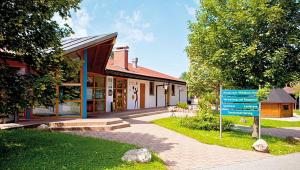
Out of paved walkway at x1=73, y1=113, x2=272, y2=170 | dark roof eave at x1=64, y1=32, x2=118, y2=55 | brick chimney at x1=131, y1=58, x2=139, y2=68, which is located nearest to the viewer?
paved walkway at x1=73, y1=113, x2=272, y2=170

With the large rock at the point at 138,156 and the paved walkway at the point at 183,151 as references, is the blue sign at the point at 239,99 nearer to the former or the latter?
the paved walkway at the point at 183,151

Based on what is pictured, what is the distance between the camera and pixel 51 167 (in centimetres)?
630

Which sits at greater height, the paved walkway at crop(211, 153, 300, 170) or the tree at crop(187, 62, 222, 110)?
the tree at crop(187, 62, 222, 110)

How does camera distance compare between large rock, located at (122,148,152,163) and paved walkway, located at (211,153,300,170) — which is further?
paved walkway, located at (211,153,300,170)

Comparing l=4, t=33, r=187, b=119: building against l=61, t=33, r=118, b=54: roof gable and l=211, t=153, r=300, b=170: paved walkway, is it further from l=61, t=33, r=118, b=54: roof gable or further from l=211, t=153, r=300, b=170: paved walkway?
→ l=211, t=153, r=300, b=170: paved walkway

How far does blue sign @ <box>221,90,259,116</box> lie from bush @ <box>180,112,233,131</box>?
2.54 meters

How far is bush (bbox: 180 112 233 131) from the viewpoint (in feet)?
47.3

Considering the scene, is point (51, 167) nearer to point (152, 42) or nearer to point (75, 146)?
point (75, 146)

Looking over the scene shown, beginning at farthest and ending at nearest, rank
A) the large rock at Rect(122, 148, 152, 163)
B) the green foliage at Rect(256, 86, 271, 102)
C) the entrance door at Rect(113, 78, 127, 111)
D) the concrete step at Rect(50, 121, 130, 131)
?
the entrance door at Rect(113, 78, 127, 111)
the concrete step at Rect(50, 121, 130, 131)
the green foliage at Rect(256, 86, 271, 102)
the large rock at Rect(122, 148, 152, 163)

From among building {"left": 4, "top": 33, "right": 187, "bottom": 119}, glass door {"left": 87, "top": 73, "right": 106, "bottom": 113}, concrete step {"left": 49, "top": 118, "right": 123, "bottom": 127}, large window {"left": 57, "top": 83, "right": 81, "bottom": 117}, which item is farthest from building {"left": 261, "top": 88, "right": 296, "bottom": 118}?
large window {"left": 57, "top": 83, "right": 81, "bottom": 117}

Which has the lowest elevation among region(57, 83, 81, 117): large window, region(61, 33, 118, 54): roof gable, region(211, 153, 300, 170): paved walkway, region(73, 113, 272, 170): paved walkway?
region(211, 153, 300, 170): paved walkway

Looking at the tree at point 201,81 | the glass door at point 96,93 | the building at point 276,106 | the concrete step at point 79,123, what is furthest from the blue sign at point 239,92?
the building at point 276,106

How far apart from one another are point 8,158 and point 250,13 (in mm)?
10506

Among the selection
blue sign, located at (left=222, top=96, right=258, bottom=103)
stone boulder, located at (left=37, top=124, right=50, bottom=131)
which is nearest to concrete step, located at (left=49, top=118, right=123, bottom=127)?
stone boulder, located at (left=37, top=124, right=50, bottom=131)
